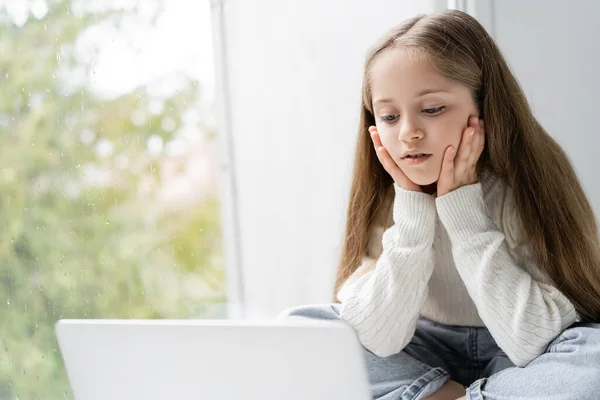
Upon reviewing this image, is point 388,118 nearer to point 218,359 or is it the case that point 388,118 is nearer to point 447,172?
point 447,172

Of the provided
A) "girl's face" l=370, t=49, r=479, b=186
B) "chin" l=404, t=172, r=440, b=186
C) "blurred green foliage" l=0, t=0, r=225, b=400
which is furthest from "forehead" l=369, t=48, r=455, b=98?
"blurred green foliage" l=0, t=0, r=225, b=400

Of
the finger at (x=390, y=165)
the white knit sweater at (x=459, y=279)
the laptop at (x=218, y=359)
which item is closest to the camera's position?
the laptop at (x=218, y=359)

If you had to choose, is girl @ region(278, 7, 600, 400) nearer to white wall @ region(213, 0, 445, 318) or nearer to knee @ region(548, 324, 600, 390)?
knee @ region(548, 324, 600, 390)

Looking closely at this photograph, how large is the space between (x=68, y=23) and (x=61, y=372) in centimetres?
64

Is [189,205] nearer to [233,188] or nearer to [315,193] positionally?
[233,188]

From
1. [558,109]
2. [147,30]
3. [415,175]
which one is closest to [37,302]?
[147,30]

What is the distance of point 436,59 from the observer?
3.88 ft

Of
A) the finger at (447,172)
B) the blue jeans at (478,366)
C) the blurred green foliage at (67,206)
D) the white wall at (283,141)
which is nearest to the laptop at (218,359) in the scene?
the blue jeans at (478,366)

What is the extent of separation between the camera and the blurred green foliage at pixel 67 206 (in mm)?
1448

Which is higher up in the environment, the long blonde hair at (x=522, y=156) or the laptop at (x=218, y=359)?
the long blonde hair at (x=522, y=156)

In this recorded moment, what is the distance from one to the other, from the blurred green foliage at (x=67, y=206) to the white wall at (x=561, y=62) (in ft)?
2.34

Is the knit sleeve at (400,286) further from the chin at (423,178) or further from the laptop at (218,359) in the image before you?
the laptop at (218,359)

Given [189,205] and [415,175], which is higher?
[415,175]

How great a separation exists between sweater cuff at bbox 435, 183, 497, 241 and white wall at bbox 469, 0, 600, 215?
55 cm
